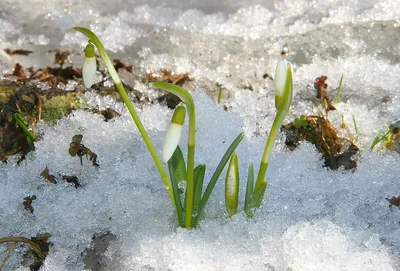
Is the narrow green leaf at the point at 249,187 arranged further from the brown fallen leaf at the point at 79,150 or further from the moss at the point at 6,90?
the moss at the point at 6,90

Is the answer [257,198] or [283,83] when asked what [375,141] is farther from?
[283,83]

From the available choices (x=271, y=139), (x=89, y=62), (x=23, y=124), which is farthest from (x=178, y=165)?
(x=23, y=124)

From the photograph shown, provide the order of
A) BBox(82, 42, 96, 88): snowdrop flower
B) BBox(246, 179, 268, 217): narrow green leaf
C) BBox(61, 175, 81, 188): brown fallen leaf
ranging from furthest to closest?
BBox(61, 175, 81, 188): brown fallen leaf → BBox(246, 179, 268, 217): narrow green leaf → BBox(82, 42, 96, 88): snowdrop flower

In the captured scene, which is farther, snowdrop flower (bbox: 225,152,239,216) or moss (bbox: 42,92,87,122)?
moss (bbox: 42,92,87,122)

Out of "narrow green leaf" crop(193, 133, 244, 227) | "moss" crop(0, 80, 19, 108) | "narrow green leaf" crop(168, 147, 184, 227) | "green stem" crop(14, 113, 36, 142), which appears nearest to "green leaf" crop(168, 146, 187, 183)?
"narrow green leaf" crop(168, 147, 184, 227)

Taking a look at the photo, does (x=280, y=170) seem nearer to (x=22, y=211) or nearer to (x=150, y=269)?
(x=150, y=269)

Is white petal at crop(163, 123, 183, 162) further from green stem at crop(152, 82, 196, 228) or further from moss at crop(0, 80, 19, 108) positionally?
moss at crop(0, 80, 19, 108)

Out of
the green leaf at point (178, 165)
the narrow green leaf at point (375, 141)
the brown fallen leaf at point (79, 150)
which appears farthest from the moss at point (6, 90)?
the narrow green leaf at point (375, 141)

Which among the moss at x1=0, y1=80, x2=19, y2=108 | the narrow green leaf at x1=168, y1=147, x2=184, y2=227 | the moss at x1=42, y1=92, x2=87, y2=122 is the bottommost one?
the moss at x1=42, y1=92, x2=87, y2=122
